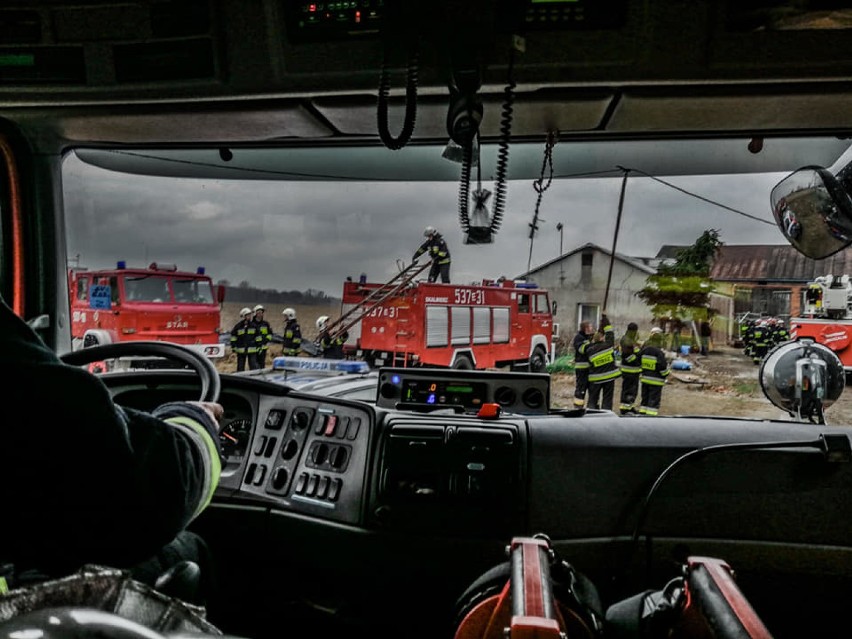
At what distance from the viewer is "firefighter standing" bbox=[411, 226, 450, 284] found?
3.85 metres

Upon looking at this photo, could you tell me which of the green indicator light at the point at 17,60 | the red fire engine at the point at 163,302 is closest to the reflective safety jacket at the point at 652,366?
the green indicator light at the point at 17,60

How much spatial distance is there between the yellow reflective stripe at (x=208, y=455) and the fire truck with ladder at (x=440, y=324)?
22.6 feet

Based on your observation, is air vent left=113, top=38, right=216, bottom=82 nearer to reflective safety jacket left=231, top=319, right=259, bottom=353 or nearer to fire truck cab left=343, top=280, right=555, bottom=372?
reflective safety jacket left=231, top=319, right=259, bottom=353

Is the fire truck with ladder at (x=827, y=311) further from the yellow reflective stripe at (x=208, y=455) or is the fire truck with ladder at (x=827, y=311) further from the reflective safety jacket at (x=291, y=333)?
the reflective safety jacket at (x=291, y=333)

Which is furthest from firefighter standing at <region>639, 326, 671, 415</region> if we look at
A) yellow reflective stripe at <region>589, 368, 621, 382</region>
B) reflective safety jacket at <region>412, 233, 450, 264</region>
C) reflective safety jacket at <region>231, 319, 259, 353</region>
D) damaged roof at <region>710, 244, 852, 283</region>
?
reflective safety jacket at <region>231, 319, 259, 353</region>

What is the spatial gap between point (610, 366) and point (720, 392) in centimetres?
299

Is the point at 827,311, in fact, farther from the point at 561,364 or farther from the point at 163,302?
the point at 163,302

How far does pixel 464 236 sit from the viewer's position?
222 centimetres

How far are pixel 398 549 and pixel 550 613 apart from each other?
47.5 inches

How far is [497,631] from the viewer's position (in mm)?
1065

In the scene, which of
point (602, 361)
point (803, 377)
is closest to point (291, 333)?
point (602, 361)

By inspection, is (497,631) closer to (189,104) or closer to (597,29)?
(597,29)

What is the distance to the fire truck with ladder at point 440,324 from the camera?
869 centimetres

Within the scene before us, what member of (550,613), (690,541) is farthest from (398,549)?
(550,613)
